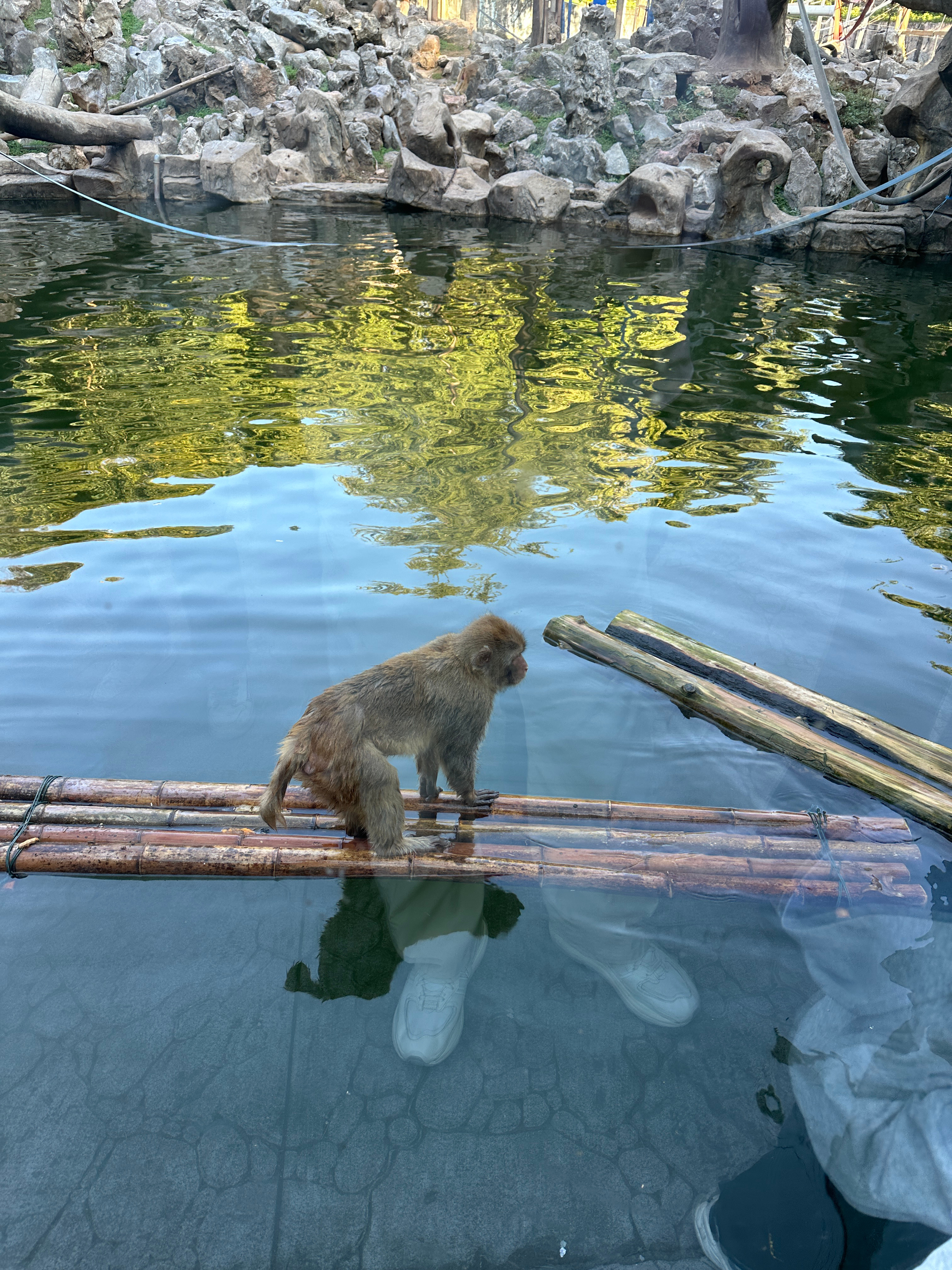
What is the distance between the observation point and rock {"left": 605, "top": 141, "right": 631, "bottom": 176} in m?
16.1

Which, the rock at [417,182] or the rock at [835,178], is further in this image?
the rock at [417,182]

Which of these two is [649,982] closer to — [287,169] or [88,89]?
[287,169]

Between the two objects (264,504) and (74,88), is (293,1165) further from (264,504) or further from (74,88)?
(74,88)

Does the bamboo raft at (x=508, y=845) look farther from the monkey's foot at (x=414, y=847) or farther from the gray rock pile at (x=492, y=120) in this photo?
the gray rock pile at (x=492, y=120)

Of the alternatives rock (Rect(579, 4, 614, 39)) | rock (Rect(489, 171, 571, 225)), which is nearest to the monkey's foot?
rock (Rect(489, 171, 571, 225))

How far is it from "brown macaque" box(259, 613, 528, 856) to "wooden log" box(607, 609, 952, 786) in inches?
35.3

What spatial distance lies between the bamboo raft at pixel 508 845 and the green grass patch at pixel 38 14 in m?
25.5

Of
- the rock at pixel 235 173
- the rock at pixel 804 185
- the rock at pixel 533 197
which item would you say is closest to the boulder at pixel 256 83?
the rock at pixel 235 173

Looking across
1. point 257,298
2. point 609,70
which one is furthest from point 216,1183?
point 609,70

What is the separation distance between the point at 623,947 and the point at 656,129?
59.5 ft

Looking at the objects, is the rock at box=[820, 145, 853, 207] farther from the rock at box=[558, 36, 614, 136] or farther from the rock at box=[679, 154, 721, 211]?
the rock at box=[558, 36, 614, 136]

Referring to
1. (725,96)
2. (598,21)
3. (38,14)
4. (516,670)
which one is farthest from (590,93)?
(516,670)

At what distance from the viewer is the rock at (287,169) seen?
16609mm

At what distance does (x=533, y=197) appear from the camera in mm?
14805
